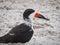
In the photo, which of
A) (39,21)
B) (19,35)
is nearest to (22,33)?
(19,35)

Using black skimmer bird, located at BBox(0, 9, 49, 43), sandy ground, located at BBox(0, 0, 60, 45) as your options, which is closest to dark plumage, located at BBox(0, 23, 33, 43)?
black skimmer bird, located at BBox(0, 9, 49, 43)

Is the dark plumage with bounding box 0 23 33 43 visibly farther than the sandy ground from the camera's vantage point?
No

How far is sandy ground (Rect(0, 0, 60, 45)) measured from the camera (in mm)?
7605

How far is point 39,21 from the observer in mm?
8828

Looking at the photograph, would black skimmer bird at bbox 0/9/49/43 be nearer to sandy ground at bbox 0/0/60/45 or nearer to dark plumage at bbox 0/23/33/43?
dark plumage at bbox 0/23/33/43

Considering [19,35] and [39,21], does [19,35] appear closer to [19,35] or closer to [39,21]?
[19,35]

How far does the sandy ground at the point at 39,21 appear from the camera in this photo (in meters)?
7.61

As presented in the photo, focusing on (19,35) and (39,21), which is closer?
(19,35)

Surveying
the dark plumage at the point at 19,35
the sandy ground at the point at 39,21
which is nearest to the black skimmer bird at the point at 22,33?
the dark plumage at the point at 19,35

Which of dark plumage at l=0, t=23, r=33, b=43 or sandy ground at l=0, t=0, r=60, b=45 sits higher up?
dark plumage at l=0, t=23, r=33, b=43

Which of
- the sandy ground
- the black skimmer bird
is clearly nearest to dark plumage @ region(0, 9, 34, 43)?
the black skimmer bird

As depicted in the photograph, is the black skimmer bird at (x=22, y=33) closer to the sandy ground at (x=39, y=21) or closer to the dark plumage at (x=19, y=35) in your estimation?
the dark plumage at (x=19, y=35)

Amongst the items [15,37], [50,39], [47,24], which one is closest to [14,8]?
[47,24]

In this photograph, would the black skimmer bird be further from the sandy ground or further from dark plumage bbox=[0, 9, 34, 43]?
the sandy ground
